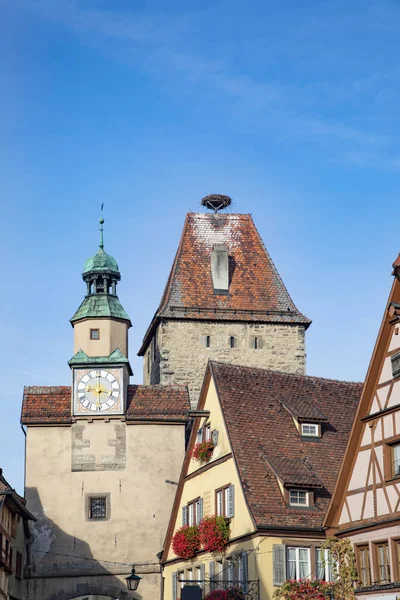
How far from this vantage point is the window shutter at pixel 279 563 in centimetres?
2667

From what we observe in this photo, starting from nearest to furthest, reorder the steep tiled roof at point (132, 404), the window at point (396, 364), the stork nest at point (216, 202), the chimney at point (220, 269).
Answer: the window at point (396, 364)
the steep tiled roof at point (132, 404)
the chimney at point (220, 269)
the stork nest at point (216, 202)

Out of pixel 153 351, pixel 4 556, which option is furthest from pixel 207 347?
pixel 4 556

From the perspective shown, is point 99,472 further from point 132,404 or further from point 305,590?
point 305,590

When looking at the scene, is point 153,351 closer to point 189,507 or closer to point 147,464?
point 147,464

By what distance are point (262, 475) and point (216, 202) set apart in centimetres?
2896

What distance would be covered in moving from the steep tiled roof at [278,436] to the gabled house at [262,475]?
0.03 meters

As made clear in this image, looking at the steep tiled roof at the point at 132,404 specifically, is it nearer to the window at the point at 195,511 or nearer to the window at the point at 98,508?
the window at the point at 98,508

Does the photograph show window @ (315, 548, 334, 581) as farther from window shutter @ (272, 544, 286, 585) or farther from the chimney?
the chimney

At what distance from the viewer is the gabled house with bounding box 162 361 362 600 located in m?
27.2

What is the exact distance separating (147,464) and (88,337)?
4.89 m

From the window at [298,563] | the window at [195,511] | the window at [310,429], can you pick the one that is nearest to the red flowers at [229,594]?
the window at [298,563]

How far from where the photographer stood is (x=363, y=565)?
24.4 meters

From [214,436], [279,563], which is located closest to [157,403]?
[214,436]

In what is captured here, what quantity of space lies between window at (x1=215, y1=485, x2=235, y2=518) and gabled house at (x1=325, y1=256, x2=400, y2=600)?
4532mm
